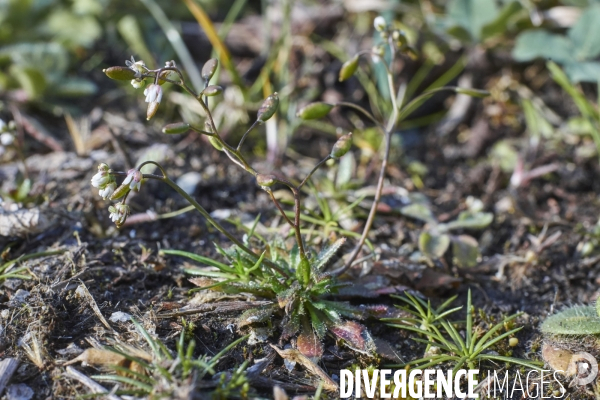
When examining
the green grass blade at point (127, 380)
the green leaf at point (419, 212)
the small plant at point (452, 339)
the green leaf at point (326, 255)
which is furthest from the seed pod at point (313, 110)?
Answer: the green grass blade at point (127, 380)

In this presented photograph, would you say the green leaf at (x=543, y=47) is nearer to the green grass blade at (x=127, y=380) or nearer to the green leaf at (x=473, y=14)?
the green leaf at (x=473, y=14)

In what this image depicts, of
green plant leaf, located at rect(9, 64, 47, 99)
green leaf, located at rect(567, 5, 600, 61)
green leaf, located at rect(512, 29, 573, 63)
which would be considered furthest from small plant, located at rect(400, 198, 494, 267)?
green plant leaf, located at rect(9, 64, 47, 99)

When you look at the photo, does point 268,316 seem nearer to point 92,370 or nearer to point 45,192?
point 92,370

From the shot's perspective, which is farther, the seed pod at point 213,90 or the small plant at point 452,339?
the small plant at point 452,339

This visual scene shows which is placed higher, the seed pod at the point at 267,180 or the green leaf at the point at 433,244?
the seed pod at the point at 267,180

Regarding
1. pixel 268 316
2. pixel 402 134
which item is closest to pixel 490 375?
pixel 268 316

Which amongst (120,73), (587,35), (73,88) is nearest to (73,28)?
(73,88)

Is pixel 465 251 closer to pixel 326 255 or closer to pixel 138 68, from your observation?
pixel 326 255
